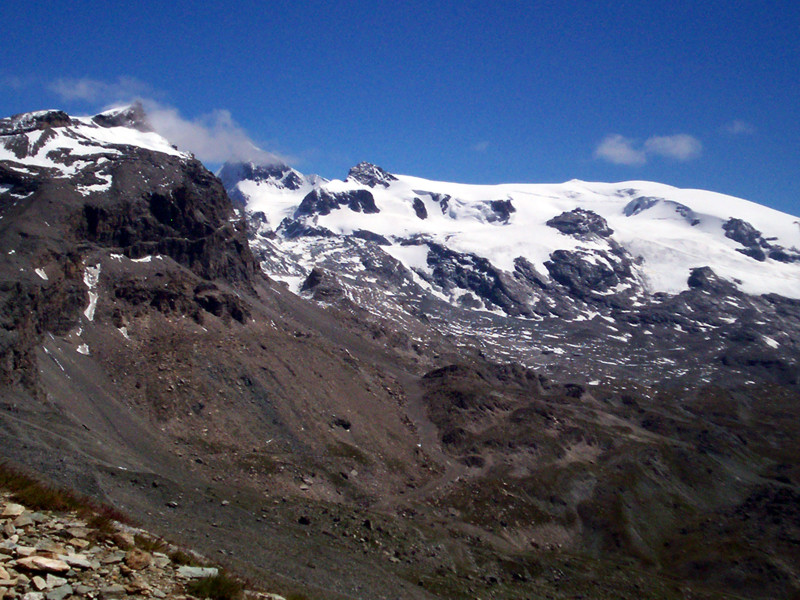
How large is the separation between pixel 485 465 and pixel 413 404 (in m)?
25.6

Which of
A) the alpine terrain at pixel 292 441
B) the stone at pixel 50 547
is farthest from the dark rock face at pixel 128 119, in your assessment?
the stone at pixel 50 547

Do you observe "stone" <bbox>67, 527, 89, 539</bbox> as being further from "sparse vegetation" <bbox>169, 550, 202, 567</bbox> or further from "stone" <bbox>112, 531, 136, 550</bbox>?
"sparse vegetation" <bbox>169, 550, 202, 567</bbox>

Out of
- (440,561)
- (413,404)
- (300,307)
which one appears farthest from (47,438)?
(300,307)

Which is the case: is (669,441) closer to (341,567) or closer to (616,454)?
(616,454)

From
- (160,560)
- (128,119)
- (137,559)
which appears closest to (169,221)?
(128,119)

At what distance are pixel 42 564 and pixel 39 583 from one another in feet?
1.57

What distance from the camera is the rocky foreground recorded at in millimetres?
12258

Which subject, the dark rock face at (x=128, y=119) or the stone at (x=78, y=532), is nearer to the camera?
the stone at (x=78, y=532)

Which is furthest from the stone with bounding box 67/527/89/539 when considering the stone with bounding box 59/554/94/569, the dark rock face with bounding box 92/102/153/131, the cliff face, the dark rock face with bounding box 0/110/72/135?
the dark rock face with bounding box 92/102/153/131

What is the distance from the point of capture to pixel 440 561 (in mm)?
61875

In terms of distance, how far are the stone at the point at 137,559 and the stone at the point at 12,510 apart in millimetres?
2597

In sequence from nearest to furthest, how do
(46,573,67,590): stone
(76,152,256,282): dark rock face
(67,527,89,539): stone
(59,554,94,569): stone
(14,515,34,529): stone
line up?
1. (46,573,67,590): stone
2. (59,554,94,569): stone
3. (14,515,34,529): stone
4. (67,527,89,539): stone
5. (76,152,256,282): dark rock face

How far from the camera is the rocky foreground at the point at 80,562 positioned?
12258 millimetres

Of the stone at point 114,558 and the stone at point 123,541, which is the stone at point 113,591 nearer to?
the stone at point 114,558
